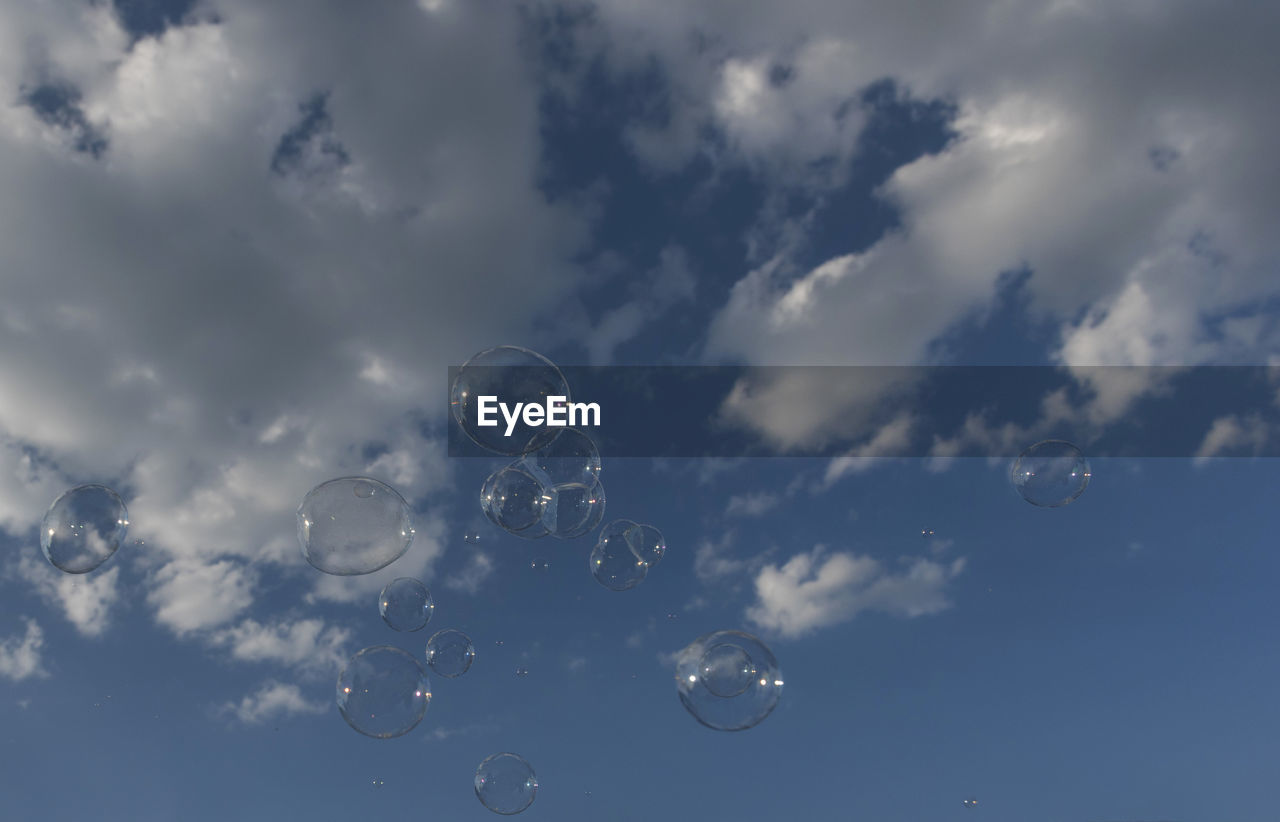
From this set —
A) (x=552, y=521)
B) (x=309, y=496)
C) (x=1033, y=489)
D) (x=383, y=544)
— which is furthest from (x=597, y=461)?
(x=1033, y=489)

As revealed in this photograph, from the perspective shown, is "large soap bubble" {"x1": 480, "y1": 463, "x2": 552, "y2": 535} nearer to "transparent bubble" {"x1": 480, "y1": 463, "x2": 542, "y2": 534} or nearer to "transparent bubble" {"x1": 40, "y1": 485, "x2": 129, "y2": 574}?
"transparent bubble" {"x1": 480, "y1": 463, "x2": 542, "y2": 534}

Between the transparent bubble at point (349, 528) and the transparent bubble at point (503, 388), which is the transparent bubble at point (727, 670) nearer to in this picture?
the transparent bubble at point (503, 388)

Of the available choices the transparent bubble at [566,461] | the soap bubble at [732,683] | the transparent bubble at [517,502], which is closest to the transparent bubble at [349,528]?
the transparent bubble at [517,502]

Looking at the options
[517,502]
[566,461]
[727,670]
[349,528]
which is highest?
[566,461]

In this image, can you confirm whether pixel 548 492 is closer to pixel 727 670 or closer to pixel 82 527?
pixel 727 670

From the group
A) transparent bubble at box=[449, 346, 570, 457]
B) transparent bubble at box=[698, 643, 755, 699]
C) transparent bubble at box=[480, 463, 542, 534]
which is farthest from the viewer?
transparent bubble at box=[480, 463, 542, 534]

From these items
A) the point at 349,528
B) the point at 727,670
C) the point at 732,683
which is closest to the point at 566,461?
the point at 349,528

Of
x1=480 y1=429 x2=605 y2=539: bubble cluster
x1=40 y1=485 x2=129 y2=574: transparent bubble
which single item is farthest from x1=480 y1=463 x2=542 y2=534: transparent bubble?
A: x1=40 y1=485 x2=129 y2=574: transparent bubble
